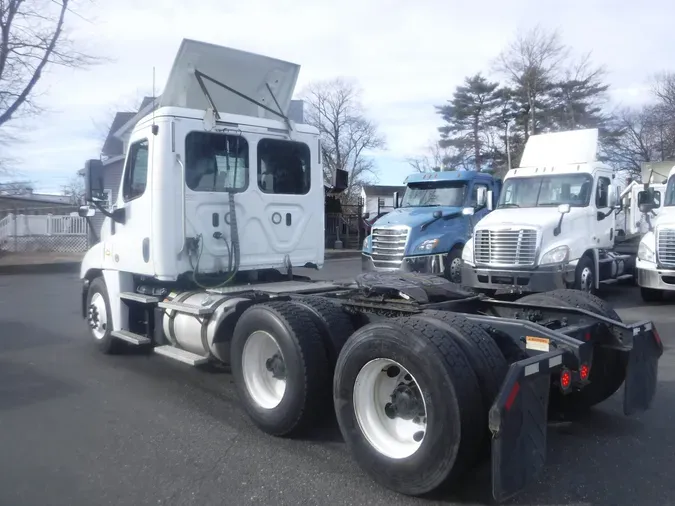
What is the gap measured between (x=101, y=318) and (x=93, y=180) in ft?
5.81

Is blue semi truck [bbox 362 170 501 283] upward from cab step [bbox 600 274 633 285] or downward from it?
upward

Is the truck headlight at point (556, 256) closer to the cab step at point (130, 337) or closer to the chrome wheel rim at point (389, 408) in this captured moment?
the cab step at point (130, 337)

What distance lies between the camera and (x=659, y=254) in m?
11.5

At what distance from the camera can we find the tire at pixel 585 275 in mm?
11867

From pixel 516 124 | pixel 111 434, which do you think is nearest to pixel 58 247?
pixel 111 434

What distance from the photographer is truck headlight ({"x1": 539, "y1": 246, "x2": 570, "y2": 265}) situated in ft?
37.3

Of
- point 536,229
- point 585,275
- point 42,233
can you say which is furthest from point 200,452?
point 42,233

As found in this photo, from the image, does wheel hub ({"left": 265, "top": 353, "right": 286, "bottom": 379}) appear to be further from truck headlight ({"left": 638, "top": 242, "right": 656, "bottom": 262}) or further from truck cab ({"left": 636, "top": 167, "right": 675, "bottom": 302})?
truck headlight ({"left": 638, "top": 242, "right": 656, "bottom": 262})

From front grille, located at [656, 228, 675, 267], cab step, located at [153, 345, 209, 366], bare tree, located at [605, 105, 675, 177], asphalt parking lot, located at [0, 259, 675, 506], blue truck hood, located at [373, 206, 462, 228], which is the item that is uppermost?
bare tree, located at [605, 105, 675, 177]

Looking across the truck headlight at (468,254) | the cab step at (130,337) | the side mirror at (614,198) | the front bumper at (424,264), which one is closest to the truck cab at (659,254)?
the side mirror at (614,198)

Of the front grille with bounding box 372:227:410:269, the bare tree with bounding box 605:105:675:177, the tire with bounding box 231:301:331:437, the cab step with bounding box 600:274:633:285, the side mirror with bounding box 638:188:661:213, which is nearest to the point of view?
the tire with bounding box 231:301:331:437

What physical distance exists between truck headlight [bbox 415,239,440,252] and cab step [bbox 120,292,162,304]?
7.34m

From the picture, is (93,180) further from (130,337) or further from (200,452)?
(200,452)

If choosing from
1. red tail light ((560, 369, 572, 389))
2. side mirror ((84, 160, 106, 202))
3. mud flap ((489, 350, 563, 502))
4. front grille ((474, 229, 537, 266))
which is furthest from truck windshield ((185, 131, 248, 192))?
front grille ((474, 229, 537, 266))
